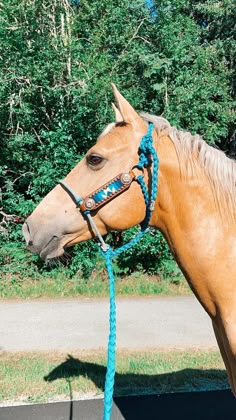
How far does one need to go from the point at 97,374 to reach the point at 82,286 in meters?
3.33

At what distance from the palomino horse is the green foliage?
5.88 m

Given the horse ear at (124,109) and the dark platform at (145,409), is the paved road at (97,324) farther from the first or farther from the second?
the horse ear at (124,109)

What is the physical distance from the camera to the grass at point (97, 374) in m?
4.11

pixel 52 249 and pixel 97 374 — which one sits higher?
pixel 52 249

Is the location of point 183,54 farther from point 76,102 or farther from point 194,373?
point 194,373

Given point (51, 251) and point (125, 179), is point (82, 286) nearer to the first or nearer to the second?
point (51, 251)

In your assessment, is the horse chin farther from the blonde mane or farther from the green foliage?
the green foliage

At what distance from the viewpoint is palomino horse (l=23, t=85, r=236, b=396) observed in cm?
202

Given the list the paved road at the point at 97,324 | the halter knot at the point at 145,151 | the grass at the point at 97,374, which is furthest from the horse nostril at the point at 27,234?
the paved road at the point at 97,324

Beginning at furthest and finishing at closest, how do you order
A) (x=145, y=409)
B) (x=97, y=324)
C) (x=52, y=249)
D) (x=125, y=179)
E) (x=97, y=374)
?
(x=97, y=324)
(x=97, y=374)
(x=145, y=409)
(x=52, y=249)
(x=125, y=179)

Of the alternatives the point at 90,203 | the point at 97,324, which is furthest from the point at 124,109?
the point at 97,324

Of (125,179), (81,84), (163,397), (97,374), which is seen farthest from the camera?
(81,84)

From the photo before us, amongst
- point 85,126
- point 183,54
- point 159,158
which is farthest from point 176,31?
point 159,158

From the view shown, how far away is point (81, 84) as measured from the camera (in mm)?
7781
